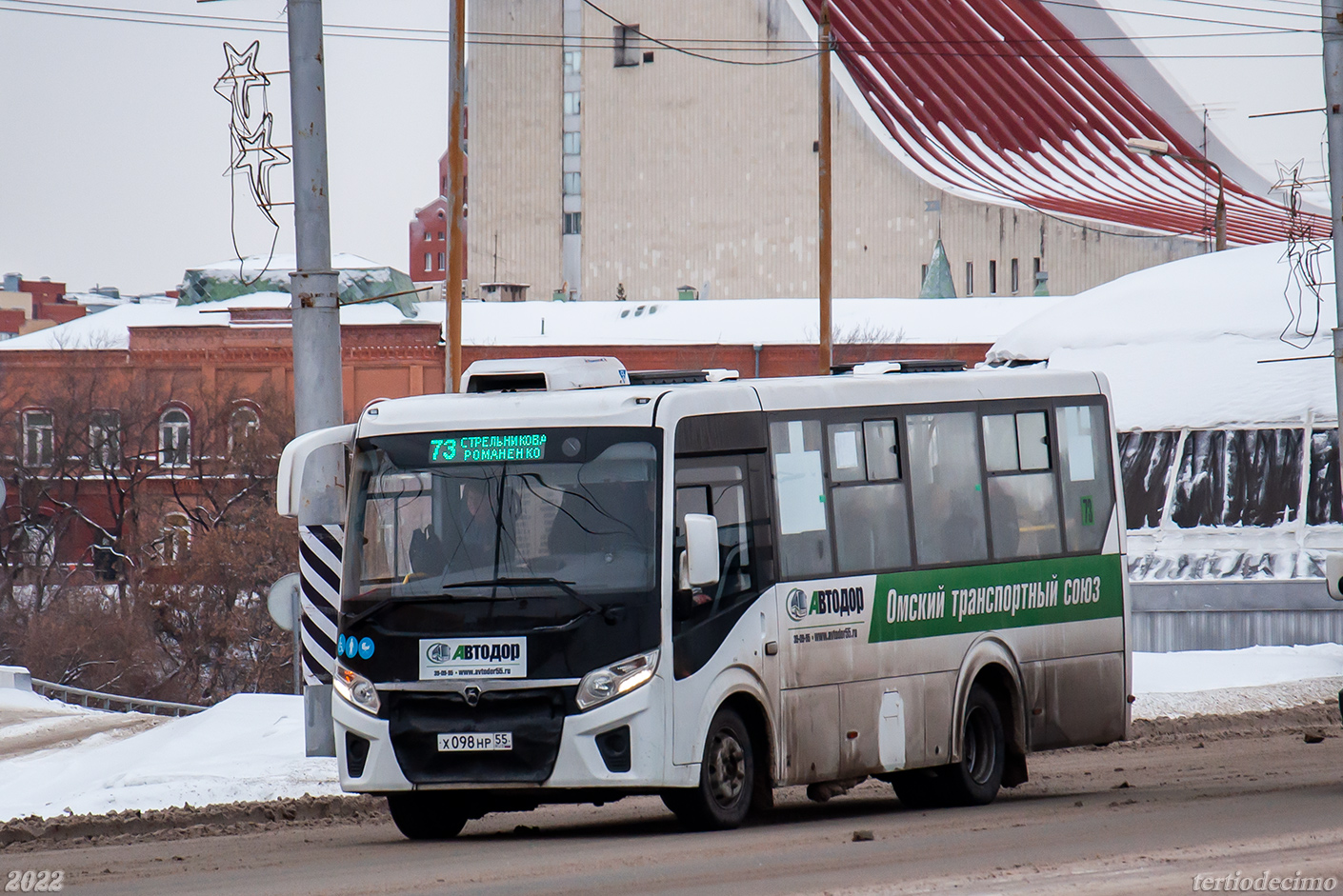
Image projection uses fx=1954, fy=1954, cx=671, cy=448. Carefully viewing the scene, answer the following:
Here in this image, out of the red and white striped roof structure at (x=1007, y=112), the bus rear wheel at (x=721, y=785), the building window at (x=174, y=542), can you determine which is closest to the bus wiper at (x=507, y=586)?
the bus rear wheel at (x=721, y=785)

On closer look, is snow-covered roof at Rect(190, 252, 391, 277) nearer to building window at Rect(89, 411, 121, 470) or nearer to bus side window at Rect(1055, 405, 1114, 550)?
building window at Rect(89, 411, 121, 470)

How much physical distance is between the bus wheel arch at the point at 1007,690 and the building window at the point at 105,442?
51.1 metres

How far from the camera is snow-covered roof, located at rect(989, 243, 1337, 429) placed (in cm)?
3028

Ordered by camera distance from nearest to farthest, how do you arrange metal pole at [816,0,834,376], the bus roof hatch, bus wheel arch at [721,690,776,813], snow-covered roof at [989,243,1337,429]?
bus wheel arch at [721,690,776,813] → the bus roof hatch → metal pole at [816,0,834,376] → snow-covered roof at [989,243,1337,429]

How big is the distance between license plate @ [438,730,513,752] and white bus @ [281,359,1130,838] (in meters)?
0.01

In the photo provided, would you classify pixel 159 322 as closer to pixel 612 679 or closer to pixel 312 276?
pixel 312 276

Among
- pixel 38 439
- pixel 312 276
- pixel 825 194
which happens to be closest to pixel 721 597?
pixel 312 276

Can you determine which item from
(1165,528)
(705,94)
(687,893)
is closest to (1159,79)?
(705,94)

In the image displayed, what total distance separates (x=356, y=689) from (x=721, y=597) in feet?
7.12

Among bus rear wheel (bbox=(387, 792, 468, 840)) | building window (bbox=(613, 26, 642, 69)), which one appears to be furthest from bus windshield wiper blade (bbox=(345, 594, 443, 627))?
building window (bbox=(613, 26, 642, 69))

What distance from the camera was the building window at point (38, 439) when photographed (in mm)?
62031

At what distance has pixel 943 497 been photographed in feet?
43.2

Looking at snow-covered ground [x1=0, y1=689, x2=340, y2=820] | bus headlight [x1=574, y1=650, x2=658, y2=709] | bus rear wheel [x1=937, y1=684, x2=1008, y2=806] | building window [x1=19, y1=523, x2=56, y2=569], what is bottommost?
building window [x1=19, y1=523, x2=56, y2=569]

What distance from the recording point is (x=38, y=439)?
63.0 m
